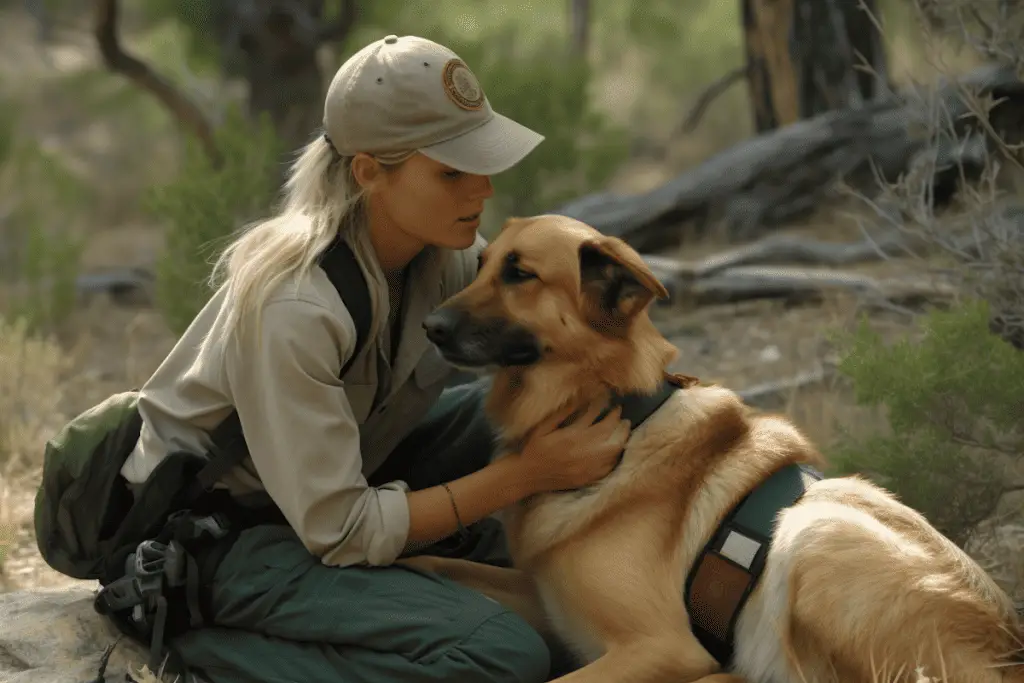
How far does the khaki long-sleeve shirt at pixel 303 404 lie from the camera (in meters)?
2.68

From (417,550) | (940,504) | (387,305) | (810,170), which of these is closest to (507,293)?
(387,305)

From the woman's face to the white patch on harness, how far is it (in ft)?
3.11

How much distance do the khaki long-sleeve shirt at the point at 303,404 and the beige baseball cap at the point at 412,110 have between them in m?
0.27

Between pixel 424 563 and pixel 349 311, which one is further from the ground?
pixel 349 311

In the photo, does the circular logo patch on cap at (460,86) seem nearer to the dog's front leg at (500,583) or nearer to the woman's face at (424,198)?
the woman's face at (424,198)

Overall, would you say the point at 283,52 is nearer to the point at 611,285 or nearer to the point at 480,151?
the point at 480,151

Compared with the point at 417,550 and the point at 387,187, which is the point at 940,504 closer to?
the point at 417,550

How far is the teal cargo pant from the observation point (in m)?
2.75

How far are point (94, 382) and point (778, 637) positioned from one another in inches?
165

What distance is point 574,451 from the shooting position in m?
2.81

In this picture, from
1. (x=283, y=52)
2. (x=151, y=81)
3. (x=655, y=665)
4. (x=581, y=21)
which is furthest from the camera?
(x=581, y=21)

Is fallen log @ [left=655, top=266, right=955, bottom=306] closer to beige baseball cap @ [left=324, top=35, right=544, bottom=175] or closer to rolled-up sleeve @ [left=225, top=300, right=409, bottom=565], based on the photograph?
beige baseball cap @ [left=324, top=35, right=544, bottom=175]

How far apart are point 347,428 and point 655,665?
88cm

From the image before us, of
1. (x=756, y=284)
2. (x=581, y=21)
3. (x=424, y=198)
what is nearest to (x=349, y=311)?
(x=424, y=198)
